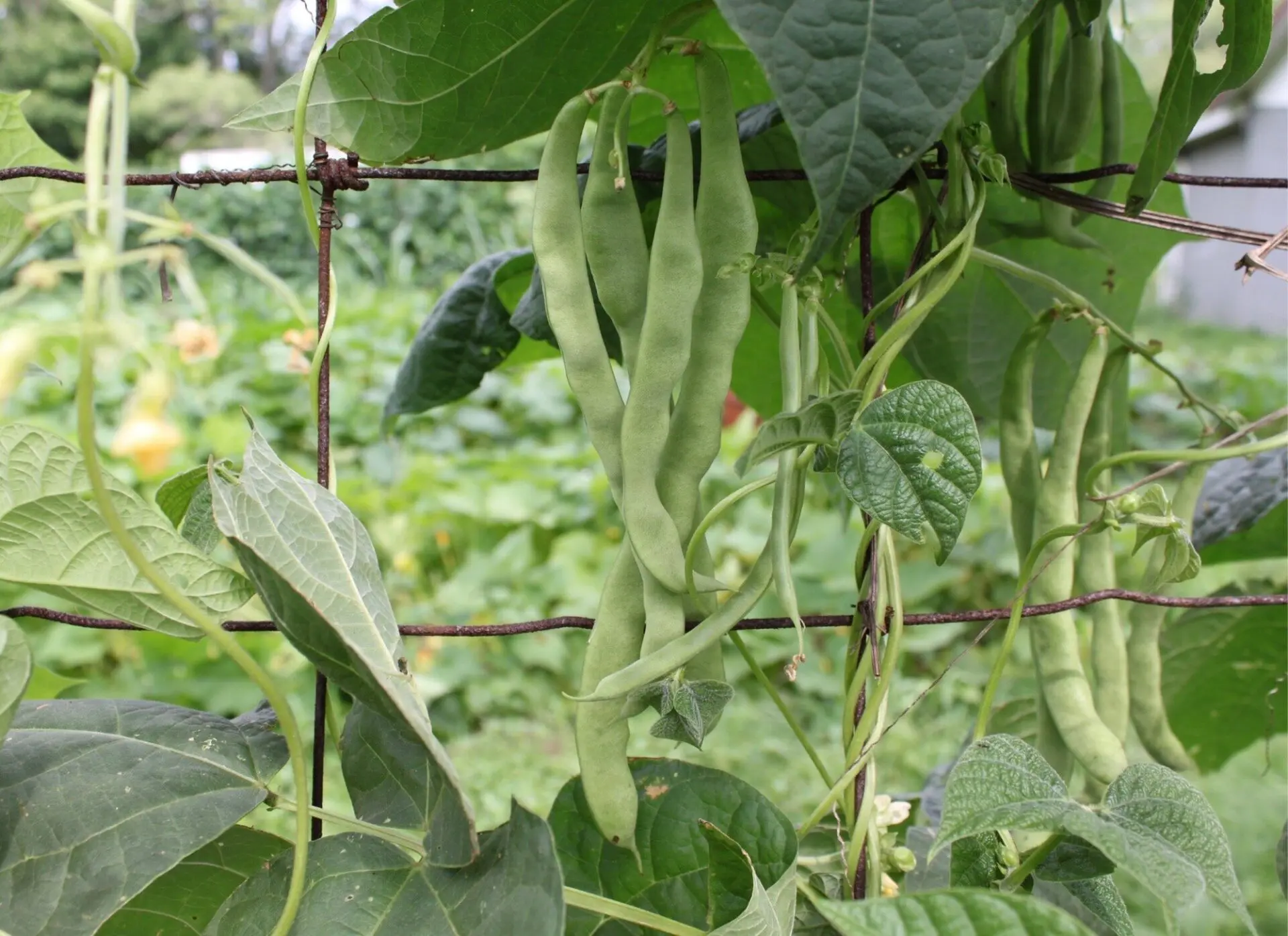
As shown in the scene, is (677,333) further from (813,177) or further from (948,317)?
(948,317)

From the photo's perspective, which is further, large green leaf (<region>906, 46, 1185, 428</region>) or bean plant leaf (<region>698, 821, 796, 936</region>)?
large green leaf (<region>906, 46, 1185, 428</region>)

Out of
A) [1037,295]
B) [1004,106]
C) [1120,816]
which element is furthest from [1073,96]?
[1120,816]

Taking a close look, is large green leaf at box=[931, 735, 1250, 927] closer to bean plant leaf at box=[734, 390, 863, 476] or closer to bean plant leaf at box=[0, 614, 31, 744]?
bean plant leaf at box=[734, 390, 863, 476]

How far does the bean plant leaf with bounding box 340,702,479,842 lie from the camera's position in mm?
506

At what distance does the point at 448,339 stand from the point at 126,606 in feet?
1.21

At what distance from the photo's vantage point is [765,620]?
59 centimetres

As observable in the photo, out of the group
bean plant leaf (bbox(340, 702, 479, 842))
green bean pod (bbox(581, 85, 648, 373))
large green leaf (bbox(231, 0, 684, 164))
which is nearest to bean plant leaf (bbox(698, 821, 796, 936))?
bean plant leaf (bbox(340, 702, 479, 842))

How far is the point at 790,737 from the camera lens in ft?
6.97

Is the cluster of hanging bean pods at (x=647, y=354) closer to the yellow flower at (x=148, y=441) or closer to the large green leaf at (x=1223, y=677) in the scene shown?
the yellow flower at (x=148, y=441)

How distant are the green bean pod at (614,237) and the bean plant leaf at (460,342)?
30 centimetres

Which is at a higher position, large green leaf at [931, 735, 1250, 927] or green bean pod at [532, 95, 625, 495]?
green bean pod at [532, 95, 625, 495]

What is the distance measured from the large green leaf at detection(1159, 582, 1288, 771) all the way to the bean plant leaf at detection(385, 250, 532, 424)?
63cm

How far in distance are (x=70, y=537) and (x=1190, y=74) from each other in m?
0.62

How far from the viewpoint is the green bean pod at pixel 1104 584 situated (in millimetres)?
661
